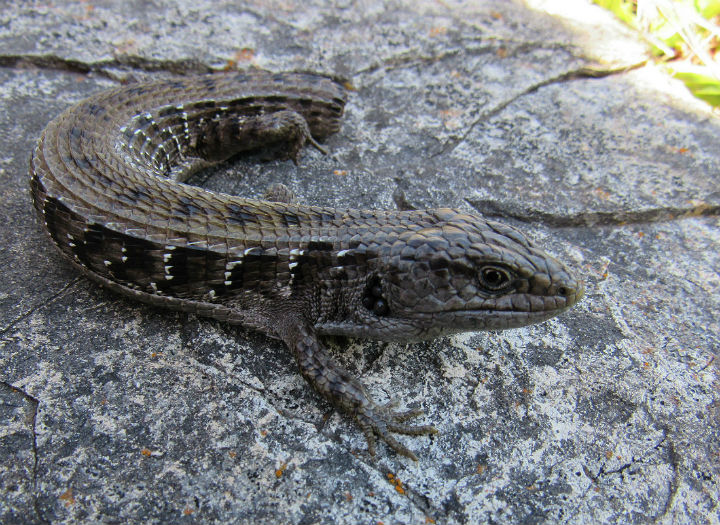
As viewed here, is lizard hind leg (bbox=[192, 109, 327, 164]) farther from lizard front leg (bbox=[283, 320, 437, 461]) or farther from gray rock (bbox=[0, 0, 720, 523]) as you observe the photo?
lizard front leg (bbox=[283, 320, 437, 461])

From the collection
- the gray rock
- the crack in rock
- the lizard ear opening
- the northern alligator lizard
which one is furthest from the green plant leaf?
the lizard ear opening

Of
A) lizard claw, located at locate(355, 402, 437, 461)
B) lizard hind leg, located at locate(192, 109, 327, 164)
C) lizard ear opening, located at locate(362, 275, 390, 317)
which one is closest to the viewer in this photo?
lizard claw, located at locate(355, 402, 437, 461)

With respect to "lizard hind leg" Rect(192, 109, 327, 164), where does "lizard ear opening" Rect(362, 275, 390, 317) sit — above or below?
above

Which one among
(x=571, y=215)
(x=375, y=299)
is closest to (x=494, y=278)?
(x=375, y=299)

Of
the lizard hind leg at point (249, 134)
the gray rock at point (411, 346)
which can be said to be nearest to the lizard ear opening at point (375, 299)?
the gray rock at point (411, 346)

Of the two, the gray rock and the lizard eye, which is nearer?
the gray rock

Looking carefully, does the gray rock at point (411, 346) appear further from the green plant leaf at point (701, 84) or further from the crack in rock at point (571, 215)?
the green plant leaf at point (701, 84)

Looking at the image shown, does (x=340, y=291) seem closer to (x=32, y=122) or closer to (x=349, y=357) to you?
(x=349, y=357)

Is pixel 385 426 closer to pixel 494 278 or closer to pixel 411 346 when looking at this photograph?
pixel 411 346

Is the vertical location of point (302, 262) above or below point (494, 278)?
below
